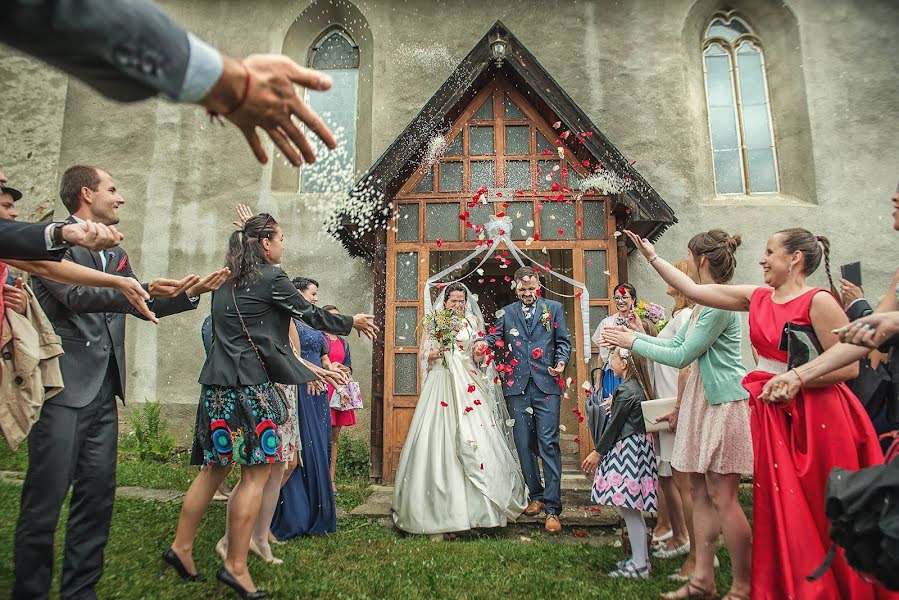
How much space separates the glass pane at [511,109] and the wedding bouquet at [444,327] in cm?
301

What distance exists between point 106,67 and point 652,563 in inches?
186

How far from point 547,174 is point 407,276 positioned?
2.28 meters

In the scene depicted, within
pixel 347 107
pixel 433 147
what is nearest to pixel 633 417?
pixel 433 147

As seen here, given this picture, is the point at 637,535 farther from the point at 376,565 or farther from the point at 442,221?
the point at 442,221

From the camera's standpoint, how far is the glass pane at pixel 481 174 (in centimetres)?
769

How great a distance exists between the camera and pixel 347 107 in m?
10.6

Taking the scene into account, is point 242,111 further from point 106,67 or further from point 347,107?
point 347,107

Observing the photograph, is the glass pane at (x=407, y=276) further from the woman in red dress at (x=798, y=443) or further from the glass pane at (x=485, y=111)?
the woman in red dress at (x=798, y=443)

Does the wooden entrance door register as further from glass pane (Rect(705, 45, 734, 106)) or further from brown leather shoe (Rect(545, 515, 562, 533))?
glass pane (Rect(705, 45, 734, 106))

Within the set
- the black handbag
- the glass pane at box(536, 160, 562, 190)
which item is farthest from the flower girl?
the glass pane at box(536, 160, 562, 190)

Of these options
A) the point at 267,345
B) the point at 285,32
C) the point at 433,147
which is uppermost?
the point at 285,32

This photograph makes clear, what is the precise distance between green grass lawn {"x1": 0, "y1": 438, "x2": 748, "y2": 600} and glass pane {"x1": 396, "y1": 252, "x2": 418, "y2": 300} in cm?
290

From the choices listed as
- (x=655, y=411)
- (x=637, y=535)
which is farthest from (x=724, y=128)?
(x=637, y=535)

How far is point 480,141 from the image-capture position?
780 centimetres
